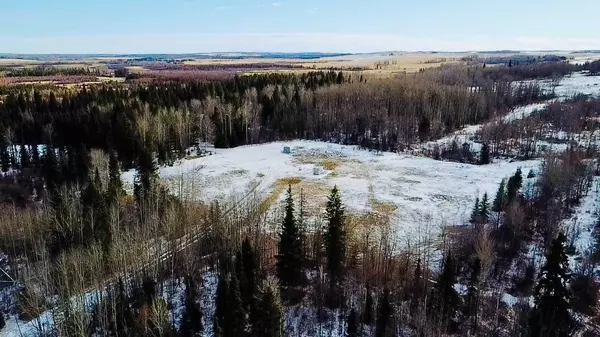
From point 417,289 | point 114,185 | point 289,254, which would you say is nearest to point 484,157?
point 417,289

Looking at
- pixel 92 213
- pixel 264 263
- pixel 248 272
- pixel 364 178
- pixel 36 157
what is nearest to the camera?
pixel 248 272

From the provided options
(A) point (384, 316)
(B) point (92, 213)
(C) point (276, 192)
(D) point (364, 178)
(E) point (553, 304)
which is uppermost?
(B) point (92, 213)

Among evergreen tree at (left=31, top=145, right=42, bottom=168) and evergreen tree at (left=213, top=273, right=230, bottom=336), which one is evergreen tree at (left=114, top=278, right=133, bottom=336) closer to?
evergreen tree at (left=213, top=273, right=230, bottom=336)

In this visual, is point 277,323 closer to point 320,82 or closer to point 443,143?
point 443,143

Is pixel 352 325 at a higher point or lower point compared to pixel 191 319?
lower

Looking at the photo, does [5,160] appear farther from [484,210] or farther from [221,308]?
[484,210]

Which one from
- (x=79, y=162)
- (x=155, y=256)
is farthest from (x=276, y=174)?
(x=155, y=256)
